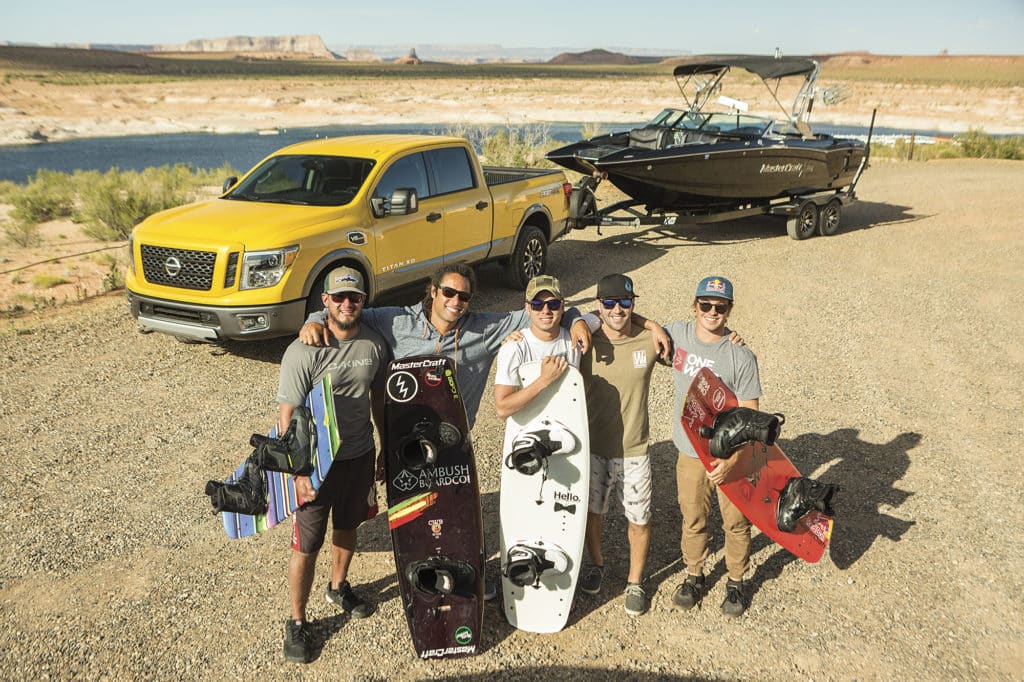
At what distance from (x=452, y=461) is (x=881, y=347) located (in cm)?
613

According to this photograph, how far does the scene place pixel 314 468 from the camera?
11.1 ft

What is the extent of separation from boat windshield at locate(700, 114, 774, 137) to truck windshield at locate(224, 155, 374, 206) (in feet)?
23.7

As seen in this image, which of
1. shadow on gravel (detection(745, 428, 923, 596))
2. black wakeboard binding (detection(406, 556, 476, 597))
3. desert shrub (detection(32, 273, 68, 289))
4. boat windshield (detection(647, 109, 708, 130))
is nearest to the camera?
black wakeboard binding (detection(406, 556, 476, 597))

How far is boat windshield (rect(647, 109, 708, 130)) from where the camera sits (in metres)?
12.8

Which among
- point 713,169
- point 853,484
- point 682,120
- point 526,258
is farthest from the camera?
point 682,120

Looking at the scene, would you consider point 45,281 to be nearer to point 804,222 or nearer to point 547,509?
point 547,509

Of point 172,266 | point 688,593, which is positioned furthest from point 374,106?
point 688,593

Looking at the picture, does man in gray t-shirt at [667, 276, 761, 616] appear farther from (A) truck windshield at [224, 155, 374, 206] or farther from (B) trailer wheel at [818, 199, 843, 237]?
(B) trailer wheel at [818, 199, 843, 237]

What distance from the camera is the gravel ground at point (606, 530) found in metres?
3.66

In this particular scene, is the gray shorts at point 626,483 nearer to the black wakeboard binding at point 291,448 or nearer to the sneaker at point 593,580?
the sneaker at point 593,580

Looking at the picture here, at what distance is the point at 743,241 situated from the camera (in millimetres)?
13109

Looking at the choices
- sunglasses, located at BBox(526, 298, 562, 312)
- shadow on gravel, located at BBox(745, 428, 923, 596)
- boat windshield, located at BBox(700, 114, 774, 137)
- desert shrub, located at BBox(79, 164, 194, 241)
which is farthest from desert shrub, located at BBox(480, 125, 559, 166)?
sunglasses, located at BBox(526, 298, 562, 312)

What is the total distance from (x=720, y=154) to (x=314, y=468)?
986 centimetres

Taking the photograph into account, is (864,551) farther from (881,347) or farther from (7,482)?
(7,482)
